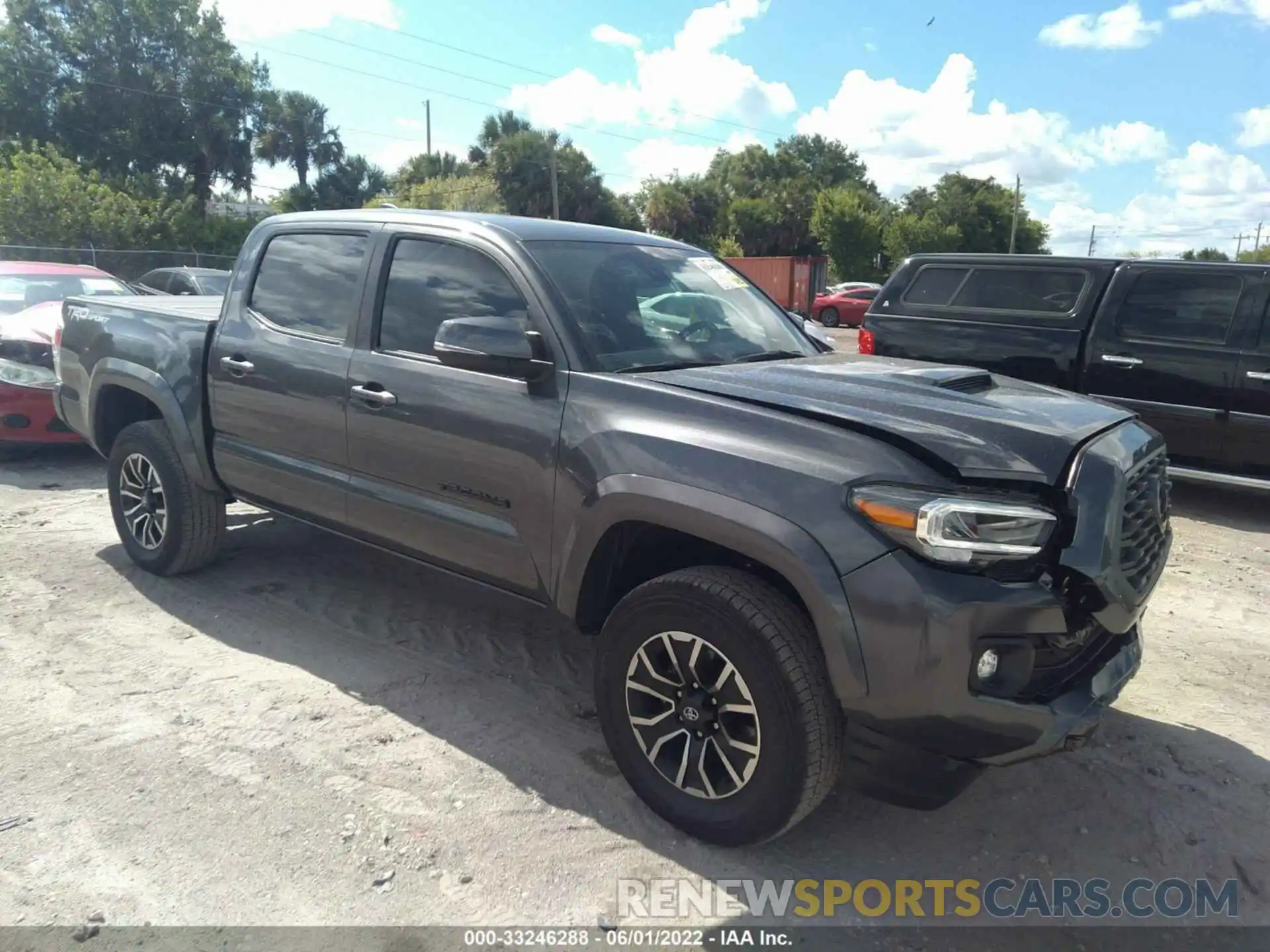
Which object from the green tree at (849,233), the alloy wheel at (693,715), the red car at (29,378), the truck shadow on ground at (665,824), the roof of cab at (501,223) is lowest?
the truck shadow on ground at (665,824)

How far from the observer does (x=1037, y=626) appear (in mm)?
2512

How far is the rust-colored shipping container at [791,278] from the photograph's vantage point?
32.8 meters

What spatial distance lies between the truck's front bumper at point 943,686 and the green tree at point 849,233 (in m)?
49.6

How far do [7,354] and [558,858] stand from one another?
22.9 feet

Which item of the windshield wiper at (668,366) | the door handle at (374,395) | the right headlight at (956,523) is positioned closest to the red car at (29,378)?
the door handle at (374,395)

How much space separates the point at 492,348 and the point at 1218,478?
603 centimetres

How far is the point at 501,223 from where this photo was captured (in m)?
3.79

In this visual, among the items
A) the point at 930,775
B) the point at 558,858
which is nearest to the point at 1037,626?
the point at 930,775

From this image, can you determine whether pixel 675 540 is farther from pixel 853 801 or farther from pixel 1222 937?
pixel 1222 937

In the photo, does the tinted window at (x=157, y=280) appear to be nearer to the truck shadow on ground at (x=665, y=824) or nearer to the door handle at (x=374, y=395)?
the truck shadow on ground at (x=665, y=824)

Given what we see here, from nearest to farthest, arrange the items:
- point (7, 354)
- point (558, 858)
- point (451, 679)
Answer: point (558, 858), point (451, 679), point (7, 354)

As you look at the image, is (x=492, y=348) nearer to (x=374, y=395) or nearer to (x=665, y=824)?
(x=374, y=395)

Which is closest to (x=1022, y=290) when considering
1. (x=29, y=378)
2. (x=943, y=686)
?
(x=943, y=686)

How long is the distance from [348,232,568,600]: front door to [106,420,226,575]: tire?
4.43ft
